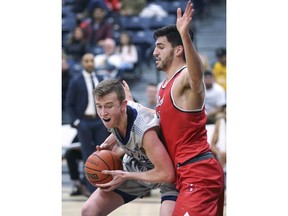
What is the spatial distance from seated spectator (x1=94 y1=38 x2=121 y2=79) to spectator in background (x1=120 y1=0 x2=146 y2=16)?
2.04 metres

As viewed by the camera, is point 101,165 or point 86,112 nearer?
point 101,165

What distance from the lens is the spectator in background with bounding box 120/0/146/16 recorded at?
1502 centimetres

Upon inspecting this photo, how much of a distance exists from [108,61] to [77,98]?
3.14 meters

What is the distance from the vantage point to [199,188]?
5156 millimetres

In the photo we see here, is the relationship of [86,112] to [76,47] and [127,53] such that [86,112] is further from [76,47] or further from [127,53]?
[76,47]

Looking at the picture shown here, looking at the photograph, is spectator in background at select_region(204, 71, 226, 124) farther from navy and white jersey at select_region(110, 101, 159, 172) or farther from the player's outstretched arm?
the player's outstretched arm

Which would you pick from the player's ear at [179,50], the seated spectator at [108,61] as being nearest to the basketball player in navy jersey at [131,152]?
the player's ear at [179,50]

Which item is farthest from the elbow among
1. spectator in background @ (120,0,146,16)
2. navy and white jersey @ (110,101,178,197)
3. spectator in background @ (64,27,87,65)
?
spectator in background @ (120,0,146,16)

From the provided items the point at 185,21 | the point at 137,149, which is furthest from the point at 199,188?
the point at 185,21

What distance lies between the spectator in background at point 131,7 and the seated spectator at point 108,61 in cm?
204

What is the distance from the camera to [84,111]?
9758mm
